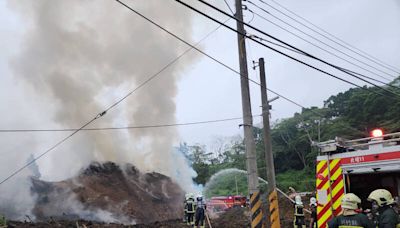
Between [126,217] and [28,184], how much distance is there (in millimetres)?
5360

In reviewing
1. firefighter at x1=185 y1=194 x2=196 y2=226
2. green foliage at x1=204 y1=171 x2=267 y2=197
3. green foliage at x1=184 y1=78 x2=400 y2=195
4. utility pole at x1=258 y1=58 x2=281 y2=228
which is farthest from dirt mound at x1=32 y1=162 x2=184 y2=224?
green foliage at x1=204 y1=171 x2=267 y2=197

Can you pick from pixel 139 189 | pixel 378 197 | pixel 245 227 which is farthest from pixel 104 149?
pixel 378 197

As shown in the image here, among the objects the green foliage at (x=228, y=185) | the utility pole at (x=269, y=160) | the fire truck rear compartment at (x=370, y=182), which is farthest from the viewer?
the green foliage at (x=228, y=185)

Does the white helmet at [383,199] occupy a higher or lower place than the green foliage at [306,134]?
lower

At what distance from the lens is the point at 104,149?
90.1 ft

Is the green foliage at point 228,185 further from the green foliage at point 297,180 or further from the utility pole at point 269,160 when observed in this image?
the utility pole at point 269,160

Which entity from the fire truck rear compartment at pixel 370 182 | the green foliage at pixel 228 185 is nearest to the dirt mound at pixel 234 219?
the fire truck rear compartment at pixel 370 182

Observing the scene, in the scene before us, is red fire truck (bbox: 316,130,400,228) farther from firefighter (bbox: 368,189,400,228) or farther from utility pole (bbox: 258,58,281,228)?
utility pole (bbox: 258,58,281,228)

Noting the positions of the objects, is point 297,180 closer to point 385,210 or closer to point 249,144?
point 249,144

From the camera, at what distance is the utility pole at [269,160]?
11.0 meters

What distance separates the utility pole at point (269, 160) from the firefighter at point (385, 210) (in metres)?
6.35

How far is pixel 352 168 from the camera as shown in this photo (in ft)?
19.5

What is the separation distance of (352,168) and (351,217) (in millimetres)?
1610

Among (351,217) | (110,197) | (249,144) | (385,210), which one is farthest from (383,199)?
(110,197)
